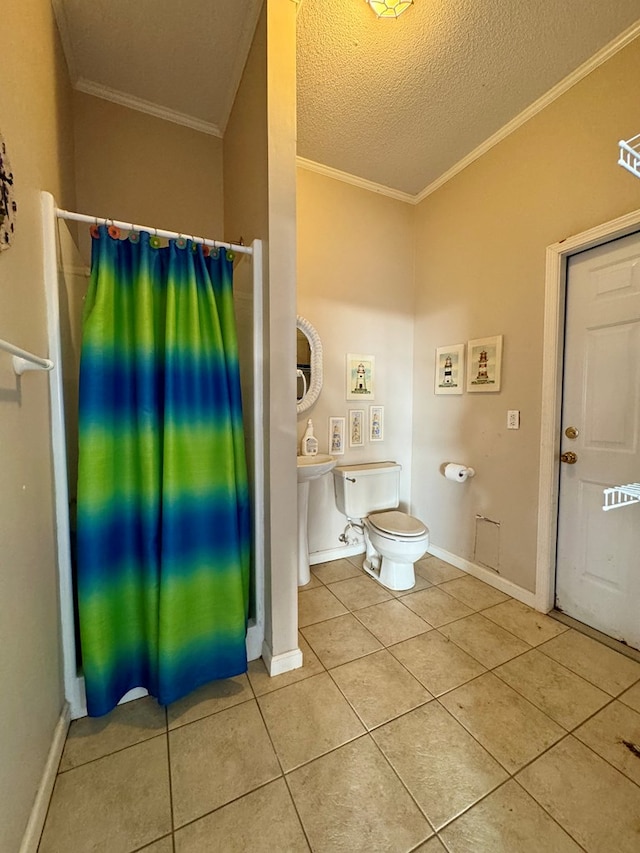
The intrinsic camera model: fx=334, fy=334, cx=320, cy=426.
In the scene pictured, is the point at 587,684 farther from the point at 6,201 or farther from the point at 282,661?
the point at 6,201

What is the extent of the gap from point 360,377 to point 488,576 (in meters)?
1.59

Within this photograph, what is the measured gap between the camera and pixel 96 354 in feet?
3.82

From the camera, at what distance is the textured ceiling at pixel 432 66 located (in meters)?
1.41

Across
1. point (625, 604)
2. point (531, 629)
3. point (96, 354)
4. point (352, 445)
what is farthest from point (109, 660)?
point (625, 604)

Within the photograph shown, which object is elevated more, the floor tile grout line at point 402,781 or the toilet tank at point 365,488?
the toilet tank at point 365,488

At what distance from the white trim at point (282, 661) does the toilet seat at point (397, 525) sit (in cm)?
83

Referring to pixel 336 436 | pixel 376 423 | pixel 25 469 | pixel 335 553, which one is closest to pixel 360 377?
pixel 376 423

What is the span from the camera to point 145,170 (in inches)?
76.2

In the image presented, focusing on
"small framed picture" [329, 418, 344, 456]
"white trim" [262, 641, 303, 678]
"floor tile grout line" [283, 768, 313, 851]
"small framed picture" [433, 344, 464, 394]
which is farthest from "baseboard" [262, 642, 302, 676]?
"small framed picture" [433, 344, 464, 394]

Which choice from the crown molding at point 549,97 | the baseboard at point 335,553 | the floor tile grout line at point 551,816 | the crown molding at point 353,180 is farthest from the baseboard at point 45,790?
the crown molding at point 549,97

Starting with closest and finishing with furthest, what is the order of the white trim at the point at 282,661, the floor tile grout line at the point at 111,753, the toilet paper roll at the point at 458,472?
1. the floor tile grout line at the point at 111,753
2. the white trim at the point at 282,661
3. the toilet paper roll at the point at 458,472

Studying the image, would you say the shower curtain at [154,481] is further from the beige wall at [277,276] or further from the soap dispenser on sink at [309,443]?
the soap dispenser on sink at [309,443]

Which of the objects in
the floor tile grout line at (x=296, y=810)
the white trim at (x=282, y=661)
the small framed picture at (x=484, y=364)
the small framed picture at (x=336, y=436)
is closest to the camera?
the floor tile grout line at (x=296, y=810)

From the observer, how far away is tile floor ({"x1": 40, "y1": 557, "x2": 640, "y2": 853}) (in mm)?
913
